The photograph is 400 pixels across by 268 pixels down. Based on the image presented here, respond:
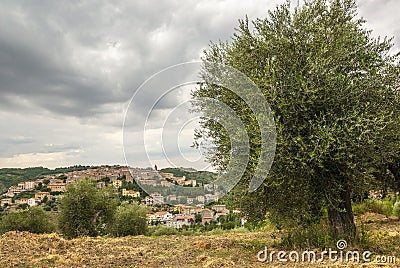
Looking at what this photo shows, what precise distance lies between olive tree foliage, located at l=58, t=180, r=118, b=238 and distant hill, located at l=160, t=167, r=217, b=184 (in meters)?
Result: 11.9

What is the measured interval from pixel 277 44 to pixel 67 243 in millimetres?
11139

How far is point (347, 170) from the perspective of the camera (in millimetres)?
10109

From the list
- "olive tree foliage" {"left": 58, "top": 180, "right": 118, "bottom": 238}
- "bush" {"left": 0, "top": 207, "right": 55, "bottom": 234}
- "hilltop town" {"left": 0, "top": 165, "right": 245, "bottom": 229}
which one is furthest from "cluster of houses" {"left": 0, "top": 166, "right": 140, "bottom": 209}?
"bush" {"left": 0, "top": 207, "right": 55, "bottom": 234}

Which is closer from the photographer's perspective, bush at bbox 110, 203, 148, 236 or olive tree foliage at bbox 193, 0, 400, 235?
olive tree foliage at bbox 193, 0, 400, 235

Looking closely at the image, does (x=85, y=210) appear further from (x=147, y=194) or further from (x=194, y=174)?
(x=194, y=174)

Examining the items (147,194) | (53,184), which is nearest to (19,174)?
(53,184)

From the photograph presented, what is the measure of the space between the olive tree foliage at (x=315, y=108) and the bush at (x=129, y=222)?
1289cm

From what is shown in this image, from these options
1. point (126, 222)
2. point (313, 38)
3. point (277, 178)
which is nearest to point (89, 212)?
point (126, 222)

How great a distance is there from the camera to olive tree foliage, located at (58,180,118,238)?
21.5m

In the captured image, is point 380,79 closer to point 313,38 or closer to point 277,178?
point 313,38

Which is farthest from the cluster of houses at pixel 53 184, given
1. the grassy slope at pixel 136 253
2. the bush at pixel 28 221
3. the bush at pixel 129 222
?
the grassy slope at pixel 136 253

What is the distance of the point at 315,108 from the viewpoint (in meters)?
10.3

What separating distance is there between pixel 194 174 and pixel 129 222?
506 inches

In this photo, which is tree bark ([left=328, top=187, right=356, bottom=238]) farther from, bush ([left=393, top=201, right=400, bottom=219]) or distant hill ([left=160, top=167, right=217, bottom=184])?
bush ([left=393, top=201, right=400, bottom=219])
